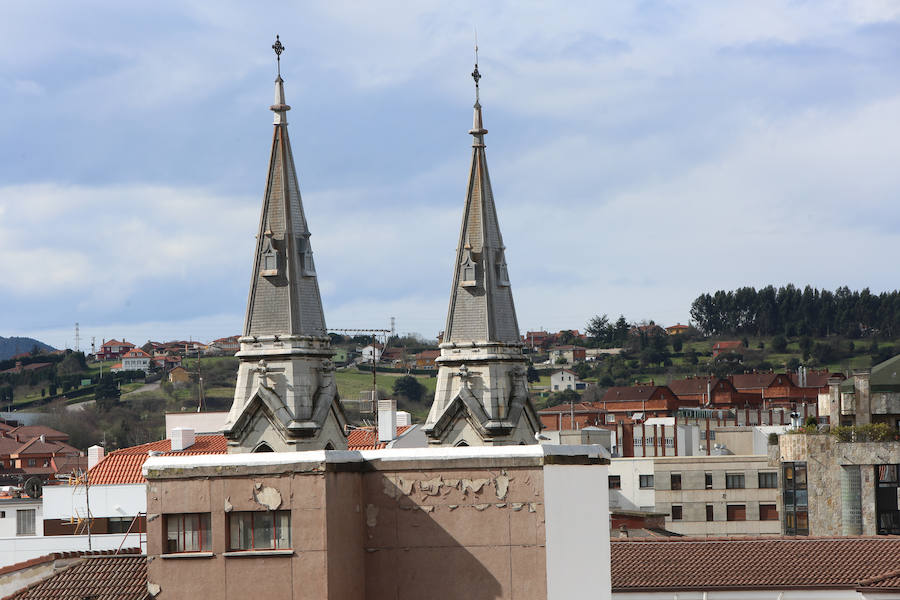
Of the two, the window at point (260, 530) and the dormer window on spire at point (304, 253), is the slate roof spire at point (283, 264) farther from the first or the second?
the window at point (260, 530)

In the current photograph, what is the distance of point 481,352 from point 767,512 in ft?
147

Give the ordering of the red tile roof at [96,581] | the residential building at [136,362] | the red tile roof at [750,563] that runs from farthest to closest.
Result: the residential building at [136,362], the red tile roof at [750,563], the red tile roof at [96,581]

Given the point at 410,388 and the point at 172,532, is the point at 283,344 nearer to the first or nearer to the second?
the point at 172,532

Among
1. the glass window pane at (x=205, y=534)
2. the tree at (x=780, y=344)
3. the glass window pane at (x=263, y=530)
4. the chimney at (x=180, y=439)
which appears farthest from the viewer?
the tree at (x=780, y=344)

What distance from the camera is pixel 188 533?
24125mm

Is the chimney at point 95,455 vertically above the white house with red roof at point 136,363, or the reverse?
the white house with red roof at point 136,363

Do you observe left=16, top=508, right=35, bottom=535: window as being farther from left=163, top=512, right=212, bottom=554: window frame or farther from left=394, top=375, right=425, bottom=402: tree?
left=394, top=375, right=425, bottom=402: tree

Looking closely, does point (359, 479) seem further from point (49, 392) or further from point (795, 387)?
point (49, 392)

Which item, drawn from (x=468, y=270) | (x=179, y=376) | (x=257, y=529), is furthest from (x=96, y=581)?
(x=179, y=376)

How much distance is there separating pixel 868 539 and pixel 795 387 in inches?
4208

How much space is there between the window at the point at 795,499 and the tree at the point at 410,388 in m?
72.6

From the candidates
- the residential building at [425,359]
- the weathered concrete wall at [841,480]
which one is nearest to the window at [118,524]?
the weathered concrete wall at [841,480]

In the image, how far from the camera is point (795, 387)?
474 ft

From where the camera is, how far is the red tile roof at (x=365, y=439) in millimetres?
53375
